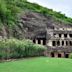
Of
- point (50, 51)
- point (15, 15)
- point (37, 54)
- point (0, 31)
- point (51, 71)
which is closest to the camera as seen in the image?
point (51, 71)

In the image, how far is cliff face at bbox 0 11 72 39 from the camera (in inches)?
2760

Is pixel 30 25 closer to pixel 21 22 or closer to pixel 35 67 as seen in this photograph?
pixel 21 22

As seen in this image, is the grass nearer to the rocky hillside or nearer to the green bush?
the green bush

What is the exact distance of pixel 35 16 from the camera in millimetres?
Result: 82250

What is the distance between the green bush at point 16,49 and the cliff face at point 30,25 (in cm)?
984

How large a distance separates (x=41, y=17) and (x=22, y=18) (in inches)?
262

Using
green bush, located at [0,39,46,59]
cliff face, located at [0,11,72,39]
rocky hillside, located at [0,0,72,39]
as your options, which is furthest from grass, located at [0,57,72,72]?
cliff face, located at [0,11,72,39]

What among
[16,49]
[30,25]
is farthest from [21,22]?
[16,49]

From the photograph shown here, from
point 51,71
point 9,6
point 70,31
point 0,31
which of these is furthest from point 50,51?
point 51,71

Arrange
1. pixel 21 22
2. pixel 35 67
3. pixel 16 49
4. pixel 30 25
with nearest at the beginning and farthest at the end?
pixel 35 67 → pixel 16 49 → pixel 21 22 → pixel 30 25

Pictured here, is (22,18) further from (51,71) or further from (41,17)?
(51,71)

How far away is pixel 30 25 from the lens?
77.8 metres

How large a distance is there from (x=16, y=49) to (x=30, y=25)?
25.3m

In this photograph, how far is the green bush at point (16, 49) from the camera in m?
49.0
